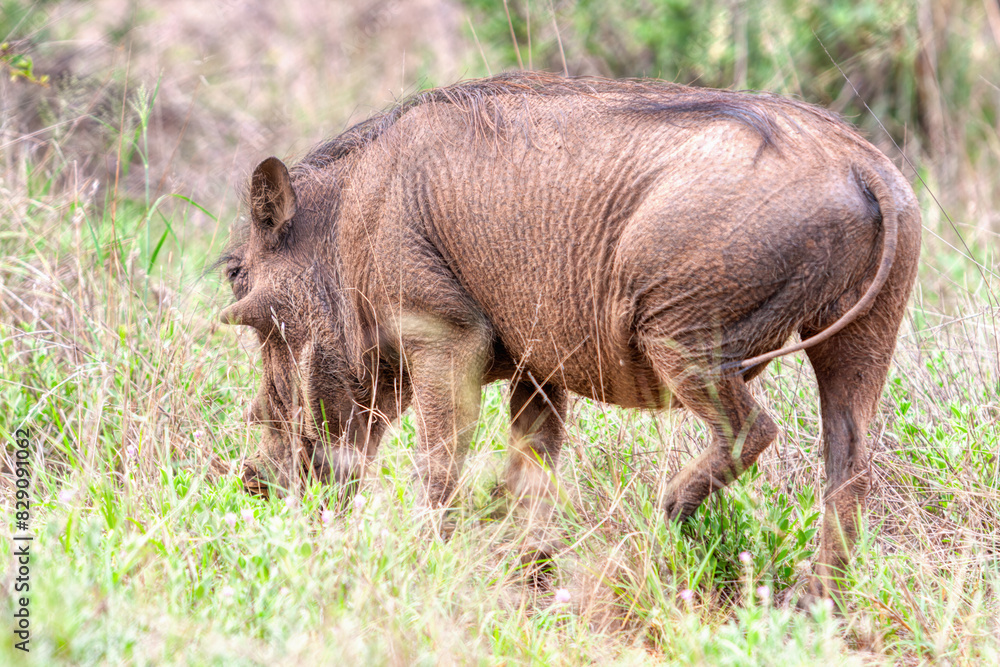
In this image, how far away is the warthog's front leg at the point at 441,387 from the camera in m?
3.05

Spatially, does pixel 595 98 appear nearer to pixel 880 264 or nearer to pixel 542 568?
pixel 880 264

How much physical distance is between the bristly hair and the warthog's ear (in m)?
0.17

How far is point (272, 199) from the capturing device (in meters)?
3.29

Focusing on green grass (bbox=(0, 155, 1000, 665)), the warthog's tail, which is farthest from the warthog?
green grass (bbox=(0, 155, 1000, 665))

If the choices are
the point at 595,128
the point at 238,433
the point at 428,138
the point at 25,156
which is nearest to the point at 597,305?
the point at 595,128

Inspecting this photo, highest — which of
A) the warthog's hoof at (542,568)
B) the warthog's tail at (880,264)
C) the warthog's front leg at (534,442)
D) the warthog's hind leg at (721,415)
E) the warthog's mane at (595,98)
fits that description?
the warthog's mane at (595,98)

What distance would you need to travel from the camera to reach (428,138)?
3100 millimetres

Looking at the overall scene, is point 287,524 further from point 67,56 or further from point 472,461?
point 67,56

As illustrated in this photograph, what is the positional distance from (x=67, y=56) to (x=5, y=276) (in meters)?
2.98

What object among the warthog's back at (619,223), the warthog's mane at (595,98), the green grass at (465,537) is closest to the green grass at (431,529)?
the green grass at (465,537)

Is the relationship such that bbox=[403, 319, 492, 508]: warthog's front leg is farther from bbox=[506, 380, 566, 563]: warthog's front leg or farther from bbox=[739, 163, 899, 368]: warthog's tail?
bbox=[739, 163, 899, 368]: warthog's tail

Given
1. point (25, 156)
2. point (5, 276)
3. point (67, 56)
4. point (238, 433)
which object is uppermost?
point (67, 56)

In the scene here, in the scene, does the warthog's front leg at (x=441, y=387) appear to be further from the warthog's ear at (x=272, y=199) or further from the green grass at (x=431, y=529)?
the warthog's ear at (x=272, y=199)

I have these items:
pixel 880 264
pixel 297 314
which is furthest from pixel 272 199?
pixel 880 264
